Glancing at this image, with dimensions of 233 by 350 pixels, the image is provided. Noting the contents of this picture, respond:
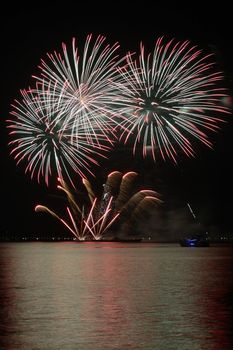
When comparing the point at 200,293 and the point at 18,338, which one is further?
the point at 200,293

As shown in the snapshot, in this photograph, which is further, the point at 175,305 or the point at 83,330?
the point at 175,305

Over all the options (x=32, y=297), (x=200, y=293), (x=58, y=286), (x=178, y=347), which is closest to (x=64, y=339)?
(x=178, y=347)

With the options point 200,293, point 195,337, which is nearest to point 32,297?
point 200,293

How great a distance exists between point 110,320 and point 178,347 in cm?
411

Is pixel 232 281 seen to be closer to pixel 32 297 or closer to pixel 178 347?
pixel 32 297

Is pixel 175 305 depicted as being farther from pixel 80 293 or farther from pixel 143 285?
pixel 143 285

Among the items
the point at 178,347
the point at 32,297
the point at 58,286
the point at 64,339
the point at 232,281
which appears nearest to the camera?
the point at 178,347

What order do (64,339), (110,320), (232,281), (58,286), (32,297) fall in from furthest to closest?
(232,281) → (58,286) → (32,297) → (110,320) → (64,339)

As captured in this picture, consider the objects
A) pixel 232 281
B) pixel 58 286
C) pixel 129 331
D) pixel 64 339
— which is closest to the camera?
pixel 64 339

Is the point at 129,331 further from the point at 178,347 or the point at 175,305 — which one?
the point at 175,305

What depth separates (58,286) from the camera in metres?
28.5

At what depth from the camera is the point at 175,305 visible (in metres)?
21.2

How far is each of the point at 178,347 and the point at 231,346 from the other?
43.7 inches

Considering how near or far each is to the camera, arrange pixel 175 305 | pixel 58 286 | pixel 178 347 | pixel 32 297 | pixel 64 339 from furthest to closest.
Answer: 1. pixel 58 286
2. pixel 32 297
3. pixel 175 305
4. pixel 64 339
5. pixel 178 347
